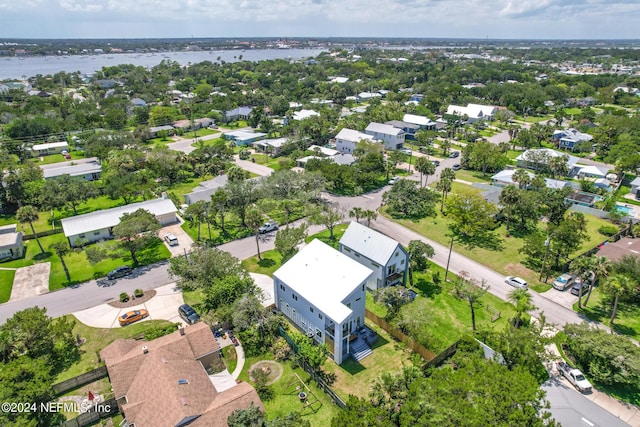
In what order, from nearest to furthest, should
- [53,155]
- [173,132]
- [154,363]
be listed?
[154,363], [53,155], [173,132]

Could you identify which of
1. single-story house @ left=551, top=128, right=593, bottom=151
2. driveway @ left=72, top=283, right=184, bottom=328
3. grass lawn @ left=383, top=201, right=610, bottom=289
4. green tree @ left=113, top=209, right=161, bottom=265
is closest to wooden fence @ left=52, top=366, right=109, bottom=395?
driveway @ left=72, top=283, right=184, bottom=328

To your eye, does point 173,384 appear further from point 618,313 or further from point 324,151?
point 324,151

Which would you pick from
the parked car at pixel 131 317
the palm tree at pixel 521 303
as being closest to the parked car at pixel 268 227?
the parked car at pixel 131 317

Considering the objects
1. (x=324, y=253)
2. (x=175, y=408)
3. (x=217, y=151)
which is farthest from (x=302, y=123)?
(x=175, y=408)

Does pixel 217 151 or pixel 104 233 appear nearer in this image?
pixel 104 233

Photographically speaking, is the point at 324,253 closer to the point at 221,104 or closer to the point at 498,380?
the point at 498,380

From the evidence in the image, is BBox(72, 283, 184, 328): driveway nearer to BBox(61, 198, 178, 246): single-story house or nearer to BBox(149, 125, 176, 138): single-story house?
BBox(61, 198, 178, 246): single-story house

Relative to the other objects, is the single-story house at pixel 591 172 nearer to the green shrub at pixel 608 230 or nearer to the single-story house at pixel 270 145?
the green shrub at pixel 608 230

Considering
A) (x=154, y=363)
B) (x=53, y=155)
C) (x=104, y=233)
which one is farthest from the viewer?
(x=53, y=155)
